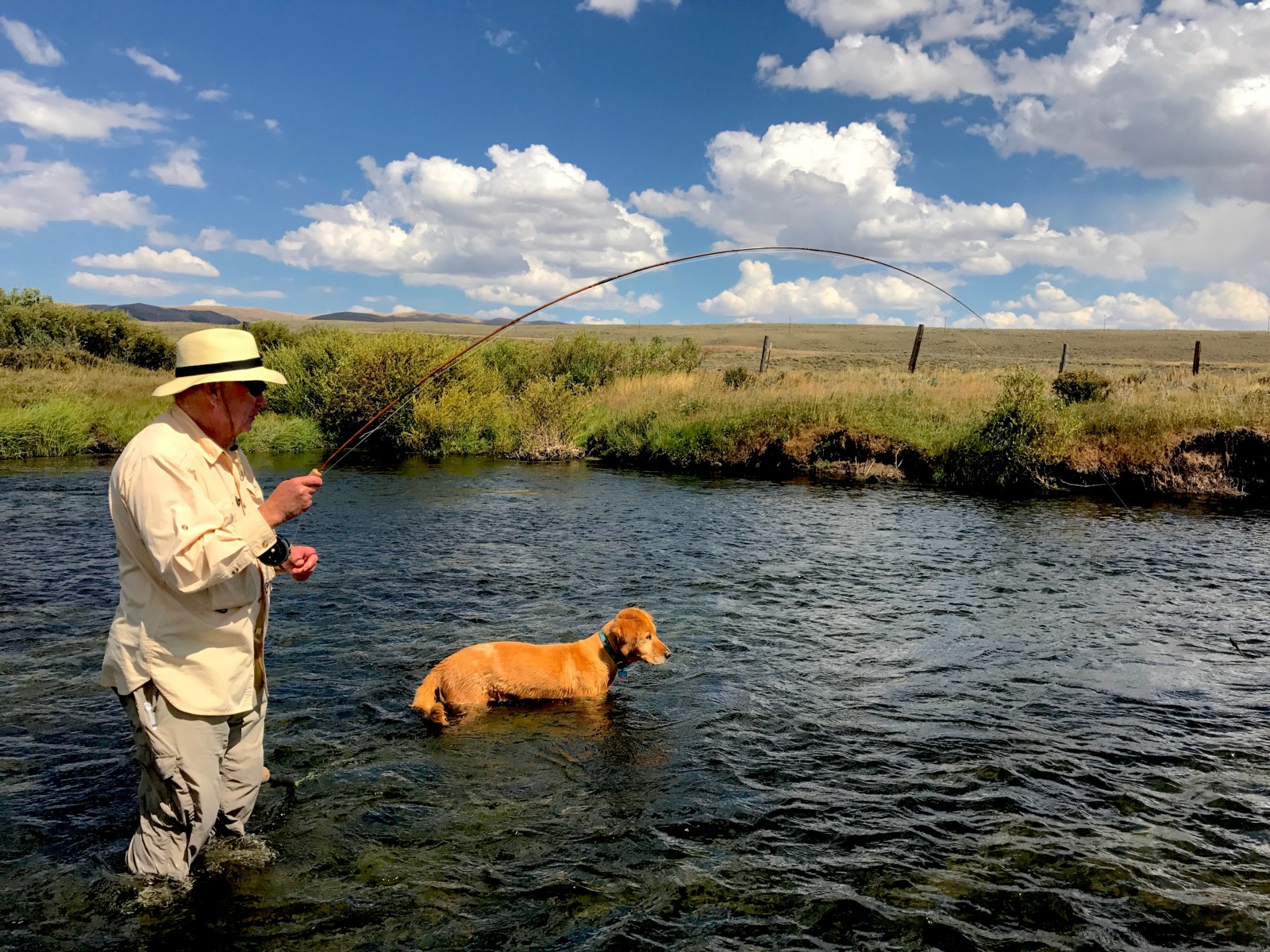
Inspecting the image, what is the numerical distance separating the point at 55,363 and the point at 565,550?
3001cm

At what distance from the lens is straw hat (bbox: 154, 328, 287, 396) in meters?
3.90

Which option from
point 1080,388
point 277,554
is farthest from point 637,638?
point 1080,388

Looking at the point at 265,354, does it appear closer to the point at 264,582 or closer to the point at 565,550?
the point at 565,550

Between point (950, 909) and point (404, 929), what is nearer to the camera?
point (404, 929)

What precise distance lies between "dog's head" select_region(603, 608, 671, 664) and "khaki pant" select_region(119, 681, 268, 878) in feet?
10.1

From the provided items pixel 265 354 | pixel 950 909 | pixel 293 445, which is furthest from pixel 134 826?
pixel 265 354

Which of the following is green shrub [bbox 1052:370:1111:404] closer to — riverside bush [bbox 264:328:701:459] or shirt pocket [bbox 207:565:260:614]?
riverside bush [bbox 264:328:701:459]

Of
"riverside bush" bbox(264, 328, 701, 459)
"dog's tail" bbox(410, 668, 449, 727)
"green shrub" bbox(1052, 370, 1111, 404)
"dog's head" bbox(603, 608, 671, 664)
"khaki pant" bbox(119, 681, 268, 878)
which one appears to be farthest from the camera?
"riverside bush" bbox(264, 328, 701, 459)

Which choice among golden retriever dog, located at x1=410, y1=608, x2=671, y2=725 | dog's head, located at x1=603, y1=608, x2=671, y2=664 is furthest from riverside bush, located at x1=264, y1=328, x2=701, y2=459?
dog's head, located at x1=603, y1=608, x2=671, y2=664

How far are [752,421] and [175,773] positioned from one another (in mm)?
20062

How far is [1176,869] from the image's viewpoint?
4.76 metres

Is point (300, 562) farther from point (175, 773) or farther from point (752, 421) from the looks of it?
point (752, 421)

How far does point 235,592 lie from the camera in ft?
13.1

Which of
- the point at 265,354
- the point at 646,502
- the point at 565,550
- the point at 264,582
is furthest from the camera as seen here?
the point at 265,354
